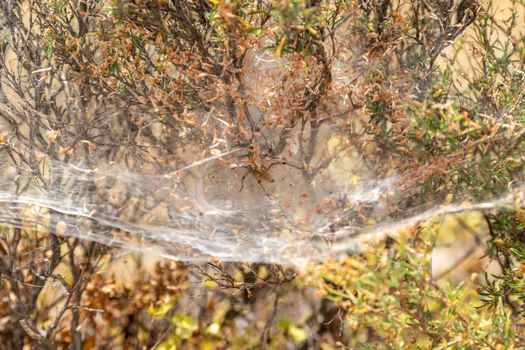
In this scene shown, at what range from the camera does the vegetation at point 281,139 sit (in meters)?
2.04

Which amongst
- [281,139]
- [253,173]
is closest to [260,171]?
[253,173]

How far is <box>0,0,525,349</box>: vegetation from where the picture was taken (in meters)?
2.04

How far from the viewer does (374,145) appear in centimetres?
278

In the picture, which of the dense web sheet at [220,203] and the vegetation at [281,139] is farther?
the dense web sheet at [220,203]

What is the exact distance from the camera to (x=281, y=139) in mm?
→ 2738

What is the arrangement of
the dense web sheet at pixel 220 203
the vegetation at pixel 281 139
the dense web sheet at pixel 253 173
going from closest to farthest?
the vegetation at pixel 281 139
the dense web sheet at pixel 253 173
the dense web sheet at pixel 220 203

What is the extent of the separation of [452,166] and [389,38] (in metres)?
0.69

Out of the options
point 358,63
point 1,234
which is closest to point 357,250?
point 358,63

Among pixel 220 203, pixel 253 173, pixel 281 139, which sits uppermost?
pixel 281 139

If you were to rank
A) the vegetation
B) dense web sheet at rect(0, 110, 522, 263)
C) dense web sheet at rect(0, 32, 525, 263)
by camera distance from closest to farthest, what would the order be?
the vegetation, dense web sheet at rect(0, 32, 525, 263), dense web sheet at rect(0, 110, 522, 263)

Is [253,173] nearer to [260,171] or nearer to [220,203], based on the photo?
[260,171]

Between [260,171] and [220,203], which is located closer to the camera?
[260,171]

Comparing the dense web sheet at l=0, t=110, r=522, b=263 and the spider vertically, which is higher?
the spider

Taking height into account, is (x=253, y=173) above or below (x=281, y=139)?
below
